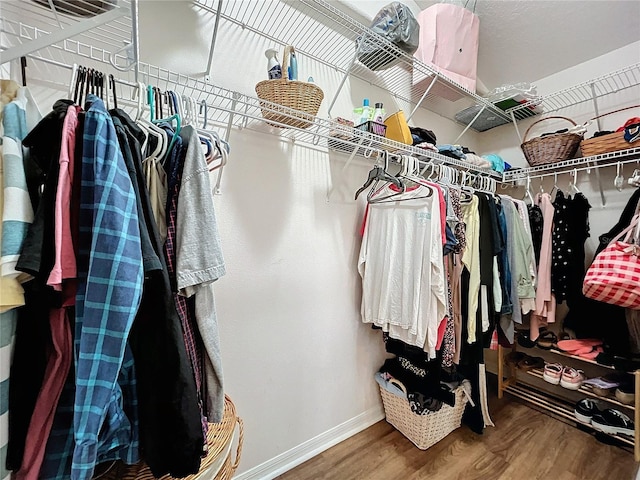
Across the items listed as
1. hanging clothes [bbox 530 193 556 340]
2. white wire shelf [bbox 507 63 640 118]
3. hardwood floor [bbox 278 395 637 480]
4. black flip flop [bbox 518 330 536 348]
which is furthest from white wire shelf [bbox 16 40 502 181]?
hardwood floor [bbox 278 395 637 480]

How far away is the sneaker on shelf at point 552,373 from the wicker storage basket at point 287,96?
2.16 m

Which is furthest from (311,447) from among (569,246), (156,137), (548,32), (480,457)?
(548,32)

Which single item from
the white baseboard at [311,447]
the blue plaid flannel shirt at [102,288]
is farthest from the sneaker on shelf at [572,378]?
the blue plaid flannel shirt at [102,288]

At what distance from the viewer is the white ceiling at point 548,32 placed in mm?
1618

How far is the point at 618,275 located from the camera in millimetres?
1362

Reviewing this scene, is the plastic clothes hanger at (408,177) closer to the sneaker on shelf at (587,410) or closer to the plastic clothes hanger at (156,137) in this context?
the plastic clothes hanger at (156,137)

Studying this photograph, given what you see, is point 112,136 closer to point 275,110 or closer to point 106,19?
point 106,19

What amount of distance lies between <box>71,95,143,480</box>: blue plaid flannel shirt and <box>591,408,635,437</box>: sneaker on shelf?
91.3 inches

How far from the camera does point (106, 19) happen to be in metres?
0.62

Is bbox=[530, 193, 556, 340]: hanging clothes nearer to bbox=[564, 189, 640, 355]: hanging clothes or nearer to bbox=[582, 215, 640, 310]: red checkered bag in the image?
bbox=[564, 189, 640, 355]: hanging clothes

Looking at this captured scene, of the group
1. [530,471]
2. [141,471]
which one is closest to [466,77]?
[530,471]

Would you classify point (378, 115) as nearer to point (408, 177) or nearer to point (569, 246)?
point (408, 177)

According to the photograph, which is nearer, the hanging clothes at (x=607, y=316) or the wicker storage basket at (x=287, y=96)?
the wicker storage basket at (x=287, y=96)

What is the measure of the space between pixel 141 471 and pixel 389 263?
1.17m
